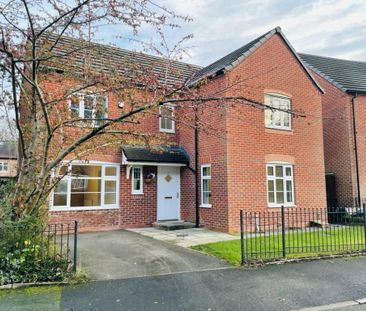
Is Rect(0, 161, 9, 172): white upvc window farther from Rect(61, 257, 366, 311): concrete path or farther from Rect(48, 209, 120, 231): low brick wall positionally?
Rect(61, 257, 366, 311): concrete path

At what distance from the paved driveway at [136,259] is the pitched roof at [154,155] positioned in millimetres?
3595

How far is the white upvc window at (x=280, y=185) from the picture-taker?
12797 millimetres

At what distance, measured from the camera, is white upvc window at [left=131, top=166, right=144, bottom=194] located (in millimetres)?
13205

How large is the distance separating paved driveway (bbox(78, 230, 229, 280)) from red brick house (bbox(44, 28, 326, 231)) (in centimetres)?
278

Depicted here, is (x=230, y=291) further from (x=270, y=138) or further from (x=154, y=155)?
(x=270, y=138)

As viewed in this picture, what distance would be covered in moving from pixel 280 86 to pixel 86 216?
9563 mm

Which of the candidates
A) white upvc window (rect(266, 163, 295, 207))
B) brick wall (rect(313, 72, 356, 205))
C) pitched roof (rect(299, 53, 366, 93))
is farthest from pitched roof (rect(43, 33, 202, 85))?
pitched roof (rect(299, 53, 366, 93))

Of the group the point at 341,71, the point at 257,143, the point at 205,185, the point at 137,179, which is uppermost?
the point at 341,71

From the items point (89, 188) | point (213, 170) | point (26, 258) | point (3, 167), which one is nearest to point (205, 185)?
point (213, 170)

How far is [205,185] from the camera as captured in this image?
1303cm

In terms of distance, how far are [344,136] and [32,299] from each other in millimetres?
15450

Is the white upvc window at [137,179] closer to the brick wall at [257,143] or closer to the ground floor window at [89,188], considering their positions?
the ground floor window at [89,188]

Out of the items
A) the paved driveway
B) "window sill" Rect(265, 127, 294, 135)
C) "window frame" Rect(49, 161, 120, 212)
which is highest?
"window sill" Rect(265, 127, 294, 135)

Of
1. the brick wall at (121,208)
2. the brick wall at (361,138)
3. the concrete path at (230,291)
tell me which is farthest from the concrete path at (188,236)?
the brick wall at (361,138)
